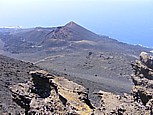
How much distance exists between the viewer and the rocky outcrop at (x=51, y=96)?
1299 cm

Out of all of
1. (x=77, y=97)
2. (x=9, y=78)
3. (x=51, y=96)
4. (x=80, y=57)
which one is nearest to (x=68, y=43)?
(x=80, y=57)

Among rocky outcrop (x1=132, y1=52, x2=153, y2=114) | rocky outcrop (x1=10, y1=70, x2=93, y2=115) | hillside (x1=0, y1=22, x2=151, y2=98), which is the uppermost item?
rocky outcrop (x1=132, y1=52, x2=153, y2=114)

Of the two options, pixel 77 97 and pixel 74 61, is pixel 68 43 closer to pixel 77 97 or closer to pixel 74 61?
pixel 74 61

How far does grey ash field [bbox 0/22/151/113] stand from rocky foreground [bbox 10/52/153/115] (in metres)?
11.4

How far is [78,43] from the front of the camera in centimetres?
9862

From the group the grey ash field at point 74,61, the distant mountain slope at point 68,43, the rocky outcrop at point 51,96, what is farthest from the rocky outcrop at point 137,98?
the distant mountain slope at point 68,43

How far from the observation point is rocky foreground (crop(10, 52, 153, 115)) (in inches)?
486

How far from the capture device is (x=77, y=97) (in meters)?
13.5

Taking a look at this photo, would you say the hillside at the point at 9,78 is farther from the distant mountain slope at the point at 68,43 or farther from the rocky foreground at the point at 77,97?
the distant mountain slope at the point at 68,43

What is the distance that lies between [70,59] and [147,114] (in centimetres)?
6647

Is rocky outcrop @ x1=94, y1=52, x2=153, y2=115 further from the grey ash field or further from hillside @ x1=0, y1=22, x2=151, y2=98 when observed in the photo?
hillside @ x1=0, y1=22, x2=151, y2=98

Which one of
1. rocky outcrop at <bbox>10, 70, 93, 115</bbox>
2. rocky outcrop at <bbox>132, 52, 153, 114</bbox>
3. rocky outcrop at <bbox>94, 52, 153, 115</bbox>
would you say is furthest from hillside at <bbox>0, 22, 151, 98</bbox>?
rocky outcrop at <bbox>10, 70, 93, 115</bbox>

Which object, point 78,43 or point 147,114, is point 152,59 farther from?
point 78,43

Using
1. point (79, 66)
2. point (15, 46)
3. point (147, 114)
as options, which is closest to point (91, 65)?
point (79, 66)
